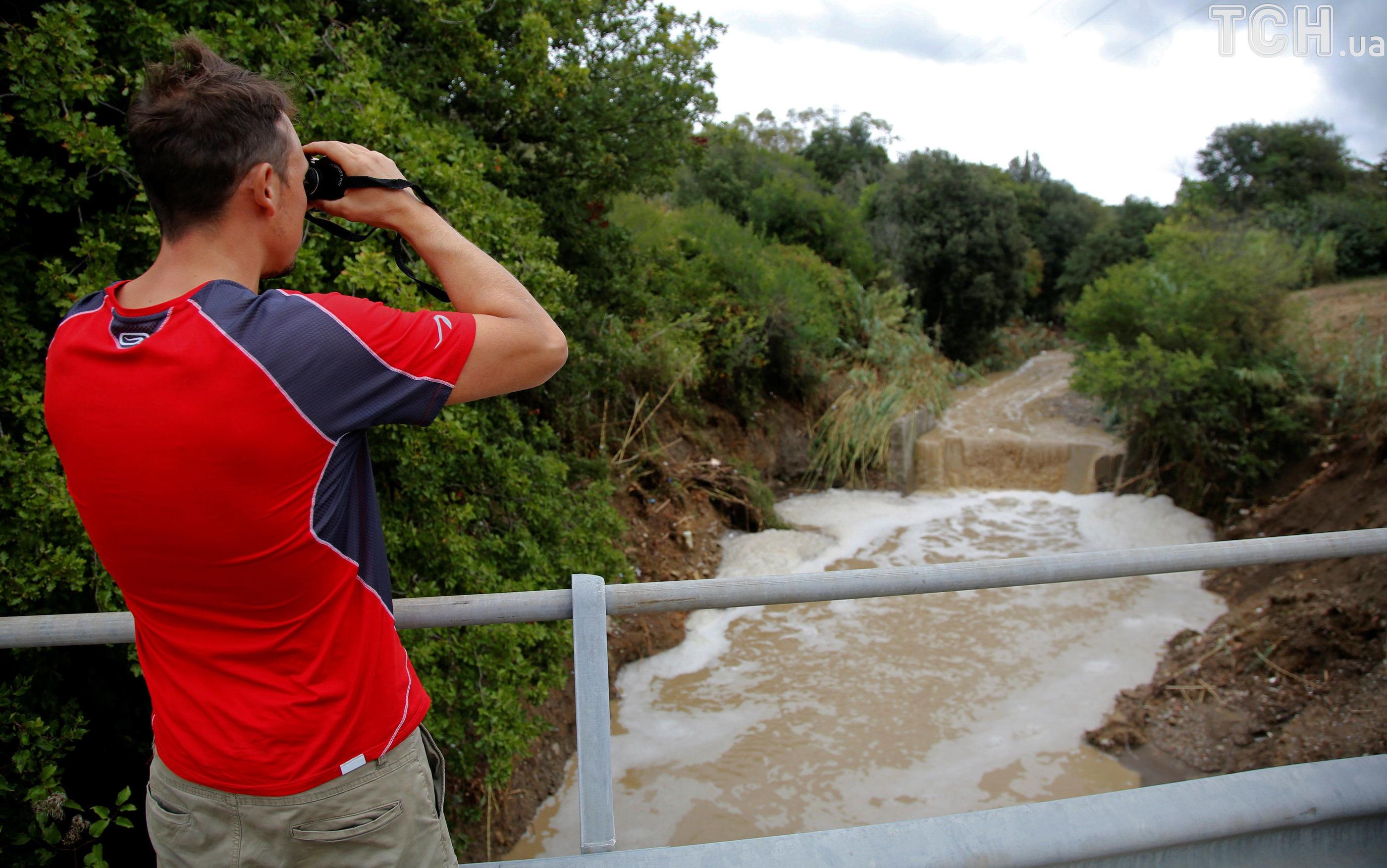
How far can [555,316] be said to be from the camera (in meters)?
4.66

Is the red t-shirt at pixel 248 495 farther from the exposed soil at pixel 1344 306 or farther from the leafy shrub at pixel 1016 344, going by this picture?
the leafy shrub at pixel 1016 344

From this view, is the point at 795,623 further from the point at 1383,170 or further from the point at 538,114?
the point at 1383,170

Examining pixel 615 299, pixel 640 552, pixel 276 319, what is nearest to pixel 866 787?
pixel 640 552

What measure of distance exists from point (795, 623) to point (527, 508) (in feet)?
13.1

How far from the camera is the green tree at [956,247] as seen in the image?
A: 16.2 meters

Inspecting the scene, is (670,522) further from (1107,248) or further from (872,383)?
(1107,248)

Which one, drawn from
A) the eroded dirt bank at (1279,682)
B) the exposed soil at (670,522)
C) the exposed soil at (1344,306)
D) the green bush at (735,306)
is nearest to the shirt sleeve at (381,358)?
the exposed soil at (670,522)

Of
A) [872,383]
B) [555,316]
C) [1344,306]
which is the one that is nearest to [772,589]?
[555,316]

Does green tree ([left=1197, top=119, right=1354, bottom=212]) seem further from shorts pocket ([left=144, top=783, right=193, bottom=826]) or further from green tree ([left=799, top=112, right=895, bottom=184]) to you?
shorts pocket ([left=144, top=783, right=193, bottom=826])

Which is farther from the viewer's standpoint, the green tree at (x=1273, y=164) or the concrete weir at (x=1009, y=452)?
the green tree at (x=1273, y=164)

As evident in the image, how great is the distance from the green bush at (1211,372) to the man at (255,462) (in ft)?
31.9

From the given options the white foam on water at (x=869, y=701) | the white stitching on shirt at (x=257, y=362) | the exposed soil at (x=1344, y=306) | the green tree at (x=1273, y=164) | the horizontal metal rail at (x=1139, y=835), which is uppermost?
the green tree at (x=1273, y=164)

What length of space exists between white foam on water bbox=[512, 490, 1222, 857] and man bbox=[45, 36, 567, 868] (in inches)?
145

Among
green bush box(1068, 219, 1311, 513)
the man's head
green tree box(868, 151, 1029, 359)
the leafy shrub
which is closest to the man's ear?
the man's head
